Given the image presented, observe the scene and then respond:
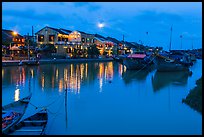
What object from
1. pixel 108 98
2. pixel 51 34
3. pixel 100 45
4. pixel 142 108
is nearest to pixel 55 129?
pixel 142 108

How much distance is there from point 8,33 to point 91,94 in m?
46.5

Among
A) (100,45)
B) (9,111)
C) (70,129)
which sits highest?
(100,45)

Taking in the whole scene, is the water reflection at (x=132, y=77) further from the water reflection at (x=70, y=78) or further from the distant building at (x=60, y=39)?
the distant building at (x=60, y=39)

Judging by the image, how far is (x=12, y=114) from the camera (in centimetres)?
952

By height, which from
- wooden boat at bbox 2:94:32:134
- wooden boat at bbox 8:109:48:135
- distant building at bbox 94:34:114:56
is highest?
distant building at bbox 94:34:114:56

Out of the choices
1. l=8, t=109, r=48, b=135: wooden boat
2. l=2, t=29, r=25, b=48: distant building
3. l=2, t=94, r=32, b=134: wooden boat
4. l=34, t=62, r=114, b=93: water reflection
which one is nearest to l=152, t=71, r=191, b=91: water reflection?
l=34, t=62, r=114, b=93: water reflection

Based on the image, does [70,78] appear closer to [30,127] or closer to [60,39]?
[30,127]

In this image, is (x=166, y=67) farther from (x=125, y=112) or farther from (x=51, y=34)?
(x=51, y=34)

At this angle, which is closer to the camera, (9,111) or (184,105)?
(9,111)

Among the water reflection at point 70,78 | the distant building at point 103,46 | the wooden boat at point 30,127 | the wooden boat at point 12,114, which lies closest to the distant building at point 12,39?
the distant building at point 103,46

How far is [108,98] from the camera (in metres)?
16.7

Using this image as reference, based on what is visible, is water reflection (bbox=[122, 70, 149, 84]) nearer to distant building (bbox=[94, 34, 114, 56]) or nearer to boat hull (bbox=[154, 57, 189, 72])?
boat hull (bbox=[154, 57, 189, 72])

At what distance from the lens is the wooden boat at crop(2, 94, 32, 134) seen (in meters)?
8.35

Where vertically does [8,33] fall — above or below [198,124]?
above
